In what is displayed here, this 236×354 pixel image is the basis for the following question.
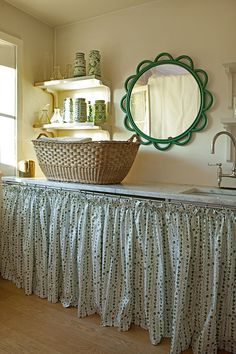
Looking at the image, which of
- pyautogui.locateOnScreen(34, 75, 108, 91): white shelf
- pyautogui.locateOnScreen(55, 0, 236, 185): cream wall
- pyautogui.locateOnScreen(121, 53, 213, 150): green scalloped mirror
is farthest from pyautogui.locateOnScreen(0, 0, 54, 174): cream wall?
pyautogui.locateOnScreen(121, 53, 213, 150): green scalloped mirror

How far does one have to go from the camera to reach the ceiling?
2.34 meters

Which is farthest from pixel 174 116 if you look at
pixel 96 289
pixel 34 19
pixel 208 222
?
pixel 34 19

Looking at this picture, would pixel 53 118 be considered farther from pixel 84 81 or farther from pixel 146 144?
pixel 146 144

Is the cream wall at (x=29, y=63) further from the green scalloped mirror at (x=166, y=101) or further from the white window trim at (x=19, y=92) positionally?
the green scalloped mirror at (x=166, y=101)

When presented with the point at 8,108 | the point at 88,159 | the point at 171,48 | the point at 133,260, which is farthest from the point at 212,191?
the point at 8,108

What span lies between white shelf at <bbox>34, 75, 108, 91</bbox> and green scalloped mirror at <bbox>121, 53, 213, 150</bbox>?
249 mm

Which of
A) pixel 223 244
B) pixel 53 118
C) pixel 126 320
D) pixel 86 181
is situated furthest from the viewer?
pixel 53 118

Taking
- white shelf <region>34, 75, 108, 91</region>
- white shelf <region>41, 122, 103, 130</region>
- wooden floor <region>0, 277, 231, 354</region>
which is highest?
white shelf <region>34, 75, 108, 91</region>

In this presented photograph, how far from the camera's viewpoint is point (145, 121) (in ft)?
7.77

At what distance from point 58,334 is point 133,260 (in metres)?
0.57

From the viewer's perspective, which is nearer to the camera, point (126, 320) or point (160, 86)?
point (126, 320)

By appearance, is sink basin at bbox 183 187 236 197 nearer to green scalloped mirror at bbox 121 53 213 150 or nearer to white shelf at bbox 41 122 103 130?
green scalloped mirror at bbox 121 53 213 150

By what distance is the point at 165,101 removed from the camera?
7.47ft

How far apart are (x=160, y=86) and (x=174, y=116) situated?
0.25 m
